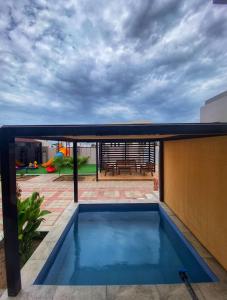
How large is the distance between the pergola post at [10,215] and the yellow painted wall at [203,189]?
11.6ft

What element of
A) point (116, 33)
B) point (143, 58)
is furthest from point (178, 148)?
point (143, 58)

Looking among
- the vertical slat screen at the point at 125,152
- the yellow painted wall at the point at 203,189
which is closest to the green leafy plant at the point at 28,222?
the yellow painted wall at the point at 203,189

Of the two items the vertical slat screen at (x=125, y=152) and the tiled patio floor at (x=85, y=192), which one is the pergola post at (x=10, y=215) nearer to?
the tiled patio floor at (x=85, y=192)

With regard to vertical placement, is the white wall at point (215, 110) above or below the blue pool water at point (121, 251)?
above

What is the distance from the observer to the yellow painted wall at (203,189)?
379 cm

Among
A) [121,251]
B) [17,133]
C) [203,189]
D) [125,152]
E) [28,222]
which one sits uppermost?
[17,133]

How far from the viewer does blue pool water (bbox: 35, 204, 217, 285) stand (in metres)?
4.00

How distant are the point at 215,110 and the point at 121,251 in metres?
4.10

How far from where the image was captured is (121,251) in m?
5.18

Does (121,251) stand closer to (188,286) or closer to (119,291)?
(119,291)

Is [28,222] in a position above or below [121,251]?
above

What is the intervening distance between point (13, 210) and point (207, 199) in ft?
12.5

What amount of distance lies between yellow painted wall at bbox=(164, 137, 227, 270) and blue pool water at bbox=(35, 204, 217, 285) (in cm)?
46

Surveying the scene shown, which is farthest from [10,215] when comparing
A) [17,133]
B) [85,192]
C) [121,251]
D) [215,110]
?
[85,192]
